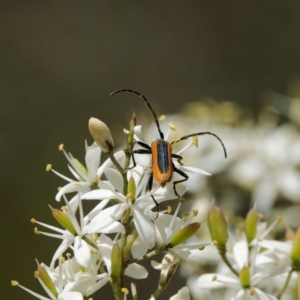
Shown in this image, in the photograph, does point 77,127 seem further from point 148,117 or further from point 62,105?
point 148,117

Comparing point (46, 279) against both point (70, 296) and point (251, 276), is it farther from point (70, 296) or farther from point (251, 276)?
point (251, 276)

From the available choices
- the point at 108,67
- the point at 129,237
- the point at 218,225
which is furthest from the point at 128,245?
the point at 108,67

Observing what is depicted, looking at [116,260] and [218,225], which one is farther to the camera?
[218,225]

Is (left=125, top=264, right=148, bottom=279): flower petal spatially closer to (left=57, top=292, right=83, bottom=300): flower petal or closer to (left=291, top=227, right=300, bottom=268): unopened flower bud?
(left=57, top=292, right=83, bottom=300): flower petal

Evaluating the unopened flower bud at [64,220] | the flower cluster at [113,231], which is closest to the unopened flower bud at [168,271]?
the flower cluster at [113,231]

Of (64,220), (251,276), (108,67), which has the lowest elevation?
(251,276)

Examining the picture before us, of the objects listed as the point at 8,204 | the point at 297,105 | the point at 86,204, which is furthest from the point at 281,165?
the point at 8,204

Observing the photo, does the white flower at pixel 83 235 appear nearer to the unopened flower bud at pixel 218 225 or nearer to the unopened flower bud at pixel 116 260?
→ the unopened flower bud at pixel 116 260
